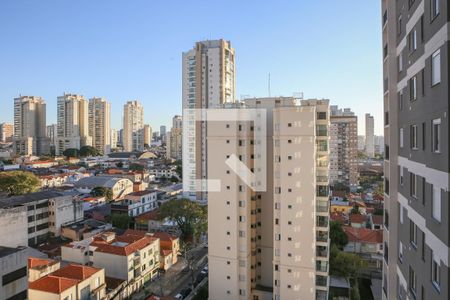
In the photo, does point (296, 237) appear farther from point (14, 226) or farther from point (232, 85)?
point (232, 85)

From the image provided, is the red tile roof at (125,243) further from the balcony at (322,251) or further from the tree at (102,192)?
the tree at (102,192)

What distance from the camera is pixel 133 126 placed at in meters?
72.5

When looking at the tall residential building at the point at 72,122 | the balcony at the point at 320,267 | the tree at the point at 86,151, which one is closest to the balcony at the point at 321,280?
the balcony at the point at 320,267

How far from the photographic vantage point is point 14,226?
1559cm

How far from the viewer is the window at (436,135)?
2.85 meters

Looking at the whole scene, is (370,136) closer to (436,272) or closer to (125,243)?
(125,243)

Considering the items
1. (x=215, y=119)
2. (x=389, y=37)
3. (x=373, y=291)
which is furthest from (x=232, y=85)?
(x=389, y=37)

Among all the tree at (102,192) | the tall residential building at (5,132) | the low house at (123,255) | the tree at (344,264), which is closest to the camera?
the low house at (123,255)

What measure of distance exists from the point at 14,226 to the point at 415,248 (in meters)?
17.5

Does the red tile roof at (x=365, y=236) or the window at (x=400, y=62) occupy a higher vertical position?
the window at (x=400, y=62)

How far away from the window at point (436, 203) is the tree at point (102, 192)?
26.4 metres

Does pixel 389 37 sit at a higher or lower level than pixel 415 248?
higher

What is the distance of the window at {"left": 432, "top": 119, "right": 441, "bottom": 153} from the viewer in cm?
285

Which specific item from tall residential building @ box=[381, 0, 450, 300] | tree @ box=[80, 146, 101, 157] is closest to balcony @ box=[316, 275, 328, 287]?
tall residential building @ box=[381, 0, 450, 300]
